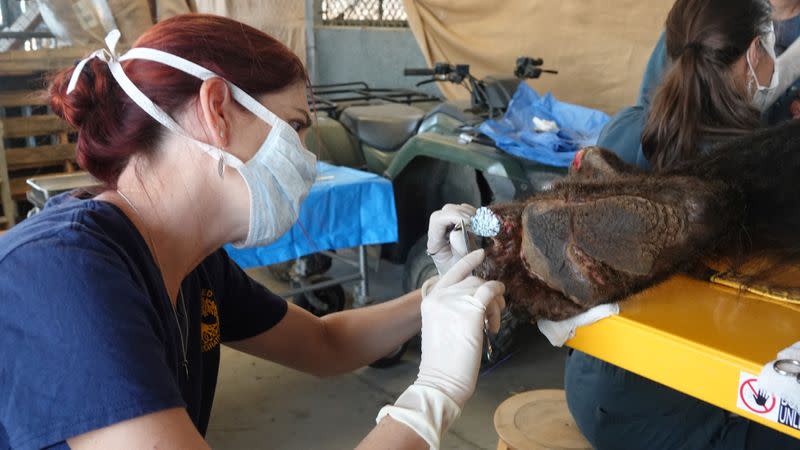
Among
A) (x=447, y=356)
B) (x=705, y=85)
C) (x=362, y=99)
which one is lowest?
(x=362, y=99)

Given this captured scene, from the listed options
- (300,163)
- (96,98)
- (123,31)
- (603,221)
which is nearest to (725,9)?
(603,221)

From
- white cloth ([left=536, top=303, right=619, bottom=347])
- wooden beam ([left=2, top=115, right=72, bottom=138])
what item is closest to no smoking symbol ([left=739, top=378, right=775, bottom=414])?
white cloth ([left=536, top=303, right=619, bottom=347])

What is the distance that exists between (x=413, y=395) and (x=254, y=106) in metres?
0.57

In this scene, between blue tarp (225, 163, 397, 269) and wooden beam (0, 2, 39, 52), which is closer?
blue tarp (225, 163, 397, 269)

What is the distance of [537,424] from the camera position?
1680mm

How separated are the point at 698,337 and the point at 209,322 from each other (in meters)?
0.94

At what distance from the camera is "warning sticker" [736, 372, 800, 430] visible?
33.2 inches

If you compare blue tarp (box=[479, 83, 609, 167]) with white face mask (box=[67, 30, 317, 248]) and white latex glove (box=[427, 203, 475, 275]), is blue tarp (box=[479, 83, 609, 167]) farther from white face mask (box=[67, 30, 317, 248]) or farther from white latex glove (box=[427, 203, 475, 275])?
white face mask (box=[67, 30, 317, 248])

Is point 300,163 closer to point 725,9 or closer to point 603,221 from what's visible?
point 603,221

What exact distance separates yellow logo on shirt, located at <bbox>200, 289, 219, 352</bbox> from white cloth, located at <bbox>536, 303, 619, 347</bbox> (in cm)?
69

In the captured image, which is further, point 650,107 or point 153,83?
point 650,107

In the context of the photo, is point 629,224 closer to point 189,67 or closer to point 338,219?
point 189,67

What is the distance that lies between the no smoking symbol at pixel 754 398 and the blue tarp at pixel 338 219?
220 centimetres

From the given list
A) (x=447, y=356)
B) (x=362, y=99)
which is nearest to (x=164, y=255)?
(x=447, y=356)
